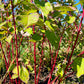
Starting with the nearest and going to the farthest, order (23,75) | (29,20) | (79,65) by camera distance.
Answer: (29,20), (79,65), (23,75)

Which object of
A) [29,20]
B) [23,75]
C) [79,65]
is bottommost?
[23,75]

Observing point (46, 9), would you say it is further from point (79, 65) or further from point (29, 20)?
point (79, 65)

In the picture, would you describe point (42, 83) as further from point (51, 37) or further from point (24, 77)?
point (51, 37)

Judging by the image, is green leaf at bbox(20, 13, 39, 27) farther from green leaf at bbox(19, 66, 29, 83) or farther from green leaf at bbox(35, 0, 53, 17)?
green leaf at bbox(19, 66, 29, 83)

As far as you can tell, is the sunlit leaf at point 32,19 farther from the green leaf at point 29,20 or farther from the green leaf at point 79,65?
the green leaf at point 79,65

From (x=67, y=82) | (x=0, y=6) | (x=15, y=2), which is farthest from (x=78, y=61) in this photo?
(x=67, y=82)

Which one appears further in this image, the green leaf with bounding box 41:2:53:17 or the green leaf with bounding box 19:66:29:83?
the green leaf with bounding box 19:66:29:83

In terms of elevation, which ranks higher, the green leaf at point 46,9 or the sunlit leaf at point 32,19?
the green leaf at point 46,9

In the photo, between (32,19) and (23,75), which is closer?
(32,19)

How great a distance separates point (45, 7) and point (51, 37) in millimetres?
133

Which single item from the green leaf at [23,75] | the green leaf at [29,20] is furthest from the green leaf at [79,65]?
the green leaf at [29,20]

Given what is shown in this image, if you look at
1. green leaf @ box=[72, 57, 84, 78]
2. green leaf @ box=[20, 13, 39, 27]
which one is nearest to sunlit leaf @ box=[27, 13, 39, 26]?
green leaf @ box=[20, 13, 39, 27]

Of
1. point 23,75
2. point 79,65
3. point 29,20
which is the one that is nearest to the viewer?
point 29,20

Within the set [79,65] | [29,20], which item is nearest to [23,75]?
[79,65]
